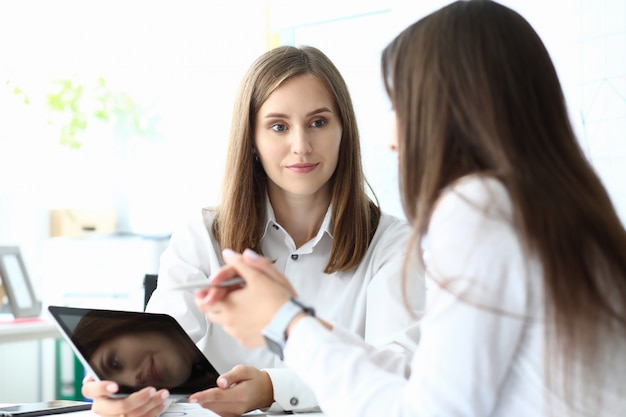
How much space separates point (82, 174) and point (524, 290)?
11.9 feet

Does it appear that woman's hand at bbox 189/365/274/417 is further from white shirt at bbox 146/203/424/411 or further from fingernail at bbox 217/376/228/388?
white shirt at bbox 146/203/424/411

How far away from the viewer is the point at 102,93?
4129 mm

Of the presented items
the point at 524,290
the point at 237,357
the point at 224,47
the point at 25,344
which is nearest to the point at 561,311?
the point at 524,290

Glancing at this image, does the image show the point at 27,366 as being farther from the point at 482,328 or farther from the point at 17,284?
the point at 482,328

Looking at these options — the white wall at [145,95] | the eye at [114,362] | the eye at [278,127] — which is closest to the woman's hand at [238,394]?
the eye at [114,362]

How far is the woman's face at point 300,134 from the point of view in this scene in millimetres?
1912

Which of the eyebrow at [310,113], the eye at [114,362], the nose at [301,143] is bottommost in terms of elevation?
the eye at [114,362]

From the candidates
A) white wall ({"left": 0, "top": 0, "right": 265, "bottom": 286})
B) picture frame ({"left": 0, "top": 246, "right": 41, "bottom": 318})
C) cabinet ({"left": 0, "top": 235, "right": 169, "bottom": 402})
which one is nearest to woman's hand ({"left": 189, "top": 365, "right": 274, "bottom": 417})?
picture frame ({"left": 0, "top": 246, "right": 41, "bottom": 318})

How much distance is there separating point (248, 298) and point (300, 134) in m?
0.89

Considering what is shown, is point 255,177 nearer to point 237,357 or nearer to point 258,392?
point 237,357

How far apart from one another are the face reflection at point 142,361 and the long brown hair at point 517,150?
1.84 feet

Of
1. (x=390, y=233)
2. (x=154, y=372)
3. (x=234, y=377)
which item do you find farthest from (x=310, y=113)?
(x=154, y=372)

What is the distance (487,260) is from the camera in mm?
915

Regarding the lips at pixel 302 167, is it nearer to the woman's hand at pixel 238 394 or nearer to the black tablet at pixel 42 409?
the woman's hand at pixel 238 394
